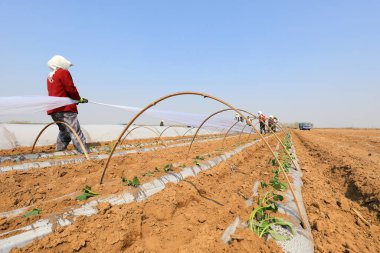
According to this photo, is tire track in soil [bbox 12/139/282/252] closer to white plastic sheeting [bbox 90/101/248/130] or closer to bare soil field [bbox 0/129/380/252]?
bare soil field [bbox 0/129/380/252]

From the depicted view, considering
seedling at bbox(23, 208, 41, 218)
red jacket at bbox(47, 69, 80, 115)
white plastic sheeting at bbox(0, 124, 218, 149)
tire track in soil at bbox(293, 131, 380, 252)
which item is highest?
red jacket at bbox(47, 69, 80, 115)

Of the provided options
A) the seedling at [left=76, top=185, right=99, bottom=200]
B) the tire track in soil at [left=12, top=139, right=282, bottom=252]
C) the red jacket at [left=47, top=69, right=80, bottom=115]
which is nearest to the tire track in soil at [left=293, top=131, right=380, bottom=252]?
the tire track in soil at [left=12, top=139, right=282, bottom=252]

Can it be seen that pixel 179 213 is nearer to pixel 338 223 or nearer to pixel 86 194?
A: pixel 86 194

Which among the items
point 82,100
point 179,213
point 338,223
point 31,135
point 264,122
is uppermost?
point 82,100

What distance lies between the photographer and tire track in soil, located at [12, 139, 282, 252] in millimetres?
1859

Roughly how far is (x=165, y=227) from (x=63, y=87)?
14.0 feet

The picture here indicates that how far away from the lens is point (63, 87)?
5.20m

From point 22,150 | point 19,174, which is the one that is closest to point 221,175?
point 19,174

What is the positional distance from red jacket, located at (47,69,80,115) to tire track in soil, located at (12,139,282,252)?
3384 millimetres

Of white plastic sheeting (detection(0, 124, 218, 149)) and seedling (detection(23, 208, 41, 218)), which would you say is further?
white plastic sheeting (detection(0, 124, 218, 149))

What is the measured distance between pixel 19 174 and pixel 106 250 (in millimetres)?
2875

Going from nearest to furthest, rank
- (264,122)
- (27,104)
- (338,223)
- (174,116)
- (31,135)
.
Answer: (338,223) < (27,104) < (264,122) < (174,116) < (31,135)

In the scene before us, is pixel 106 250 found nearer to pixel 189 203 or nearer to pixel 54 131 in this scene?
pixel 189 203

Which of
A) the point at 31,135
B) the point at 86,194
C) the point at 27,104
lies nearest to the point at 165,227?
the point at 86,194
